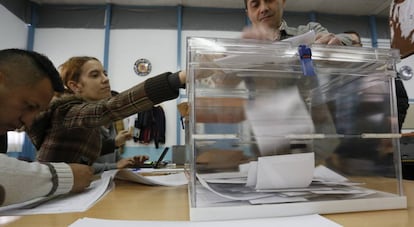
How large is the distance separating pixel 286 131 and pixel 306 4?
13.3 feet

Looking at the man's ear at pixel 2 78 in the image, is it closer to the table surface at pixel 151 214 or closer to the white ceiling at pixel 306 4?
the table surface at pixel 151 214

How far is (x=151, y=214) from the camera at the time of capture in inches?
16.1

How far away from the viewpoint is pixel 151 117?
11.8ft

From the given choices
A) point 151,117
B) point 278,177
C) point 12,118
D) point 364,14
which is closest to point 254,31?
point 278,177

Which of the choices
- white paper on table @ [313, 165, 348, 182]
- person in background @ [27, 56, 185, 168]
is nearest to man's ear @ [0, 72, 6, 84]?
person in background @ [27, 56, 185, 168]

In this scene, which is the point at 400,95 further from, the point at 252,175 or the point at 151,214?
the point at 151,214

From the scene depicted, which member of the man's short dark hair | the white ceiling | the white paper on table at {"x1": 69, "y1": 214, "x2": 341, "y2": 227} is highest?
the white ceiling

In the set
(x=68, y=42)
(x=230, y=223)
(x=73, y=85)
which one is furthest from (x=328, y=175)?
(x=68, y=42)

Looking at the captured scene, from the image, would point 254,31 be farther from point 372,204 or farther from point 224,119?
point 372,204

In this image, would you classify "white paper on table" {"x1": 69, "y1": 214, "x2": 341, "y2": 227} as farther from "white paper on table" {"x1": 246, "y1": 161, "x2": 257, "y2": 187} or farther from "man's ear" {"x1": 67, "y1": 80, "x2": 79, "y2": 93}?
"man's ear" {"x1": 67, "y1": 80, "x2": 79, "y2": 93}

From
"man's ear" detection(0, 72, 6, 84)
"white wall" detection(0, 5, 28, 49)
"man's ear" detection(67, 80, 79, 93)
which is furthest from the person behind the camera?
"white wall" detection(0, 5, 28, 49)

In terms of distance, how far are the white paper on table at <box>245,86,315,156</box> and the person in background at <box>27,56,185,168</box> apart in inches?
10.1

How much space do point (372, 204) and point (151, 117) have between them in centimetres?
333

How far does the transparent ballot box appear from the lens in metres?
0.41
